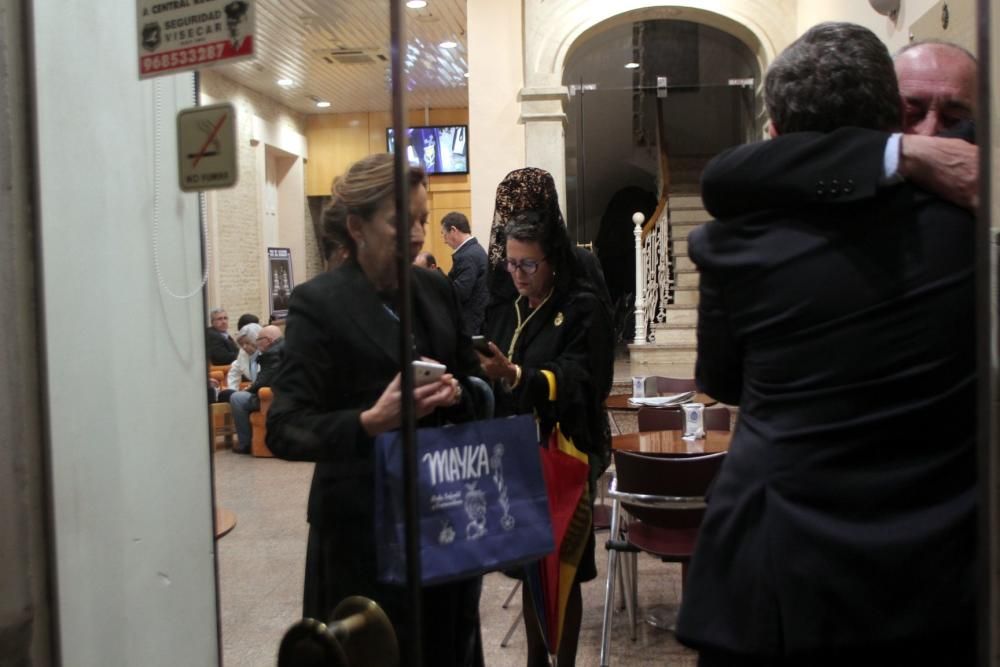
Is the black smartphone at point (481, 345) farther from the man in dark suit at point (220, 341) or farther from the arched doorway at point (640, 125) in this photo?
the arched doorway at point (640, 125)

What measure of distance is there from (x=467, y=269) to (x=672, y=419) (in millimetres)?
2111

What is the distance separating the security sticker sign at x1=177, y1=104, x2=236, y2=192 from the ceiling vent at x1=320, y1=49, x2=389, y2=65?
23 centimetres

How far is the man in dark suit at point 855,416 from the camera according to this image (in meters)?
1.18

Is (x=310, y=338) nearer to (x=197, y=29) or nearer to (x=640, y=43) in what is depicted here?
(x=197, y=29)

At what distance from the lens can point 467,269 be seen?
2.25 meters

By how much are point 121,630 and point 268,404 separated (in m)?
0.69

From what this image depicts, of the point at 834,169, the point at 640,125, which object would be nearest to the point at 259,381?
the point at 834,169

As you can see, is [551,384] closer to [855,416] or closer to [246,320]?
[246,320]

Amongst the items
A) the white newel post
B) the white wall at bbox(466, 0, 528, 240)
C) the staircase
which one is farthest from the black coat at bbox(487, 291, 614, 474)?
the white newel post

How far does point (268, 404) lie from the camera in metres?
1.75

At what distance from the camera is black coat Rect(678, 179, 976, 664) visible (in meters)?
1.18

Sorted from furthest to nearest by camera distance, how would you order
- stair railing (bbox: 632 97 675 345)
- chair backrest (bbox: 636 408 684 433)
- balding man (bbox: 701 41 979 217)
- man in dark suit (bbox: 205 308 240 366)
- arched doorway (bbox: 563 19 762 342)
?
arched doorway (bbox: 563 19 762 342) < stair railing (bbox: 632 97 675 345) < chair backrest (bbox: 636 408 684 433) < man in dark suit (bbox: 205 308 240 366) < balding man (bbox: 701 41 979 217)

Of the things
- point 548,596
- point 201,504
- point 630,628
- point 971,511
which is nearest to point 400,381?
point 201,504

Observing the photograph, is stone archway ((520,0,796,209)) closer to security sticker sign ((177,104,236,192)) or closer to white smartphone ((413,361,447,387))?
security sticker sign ((177,104,236,192))
